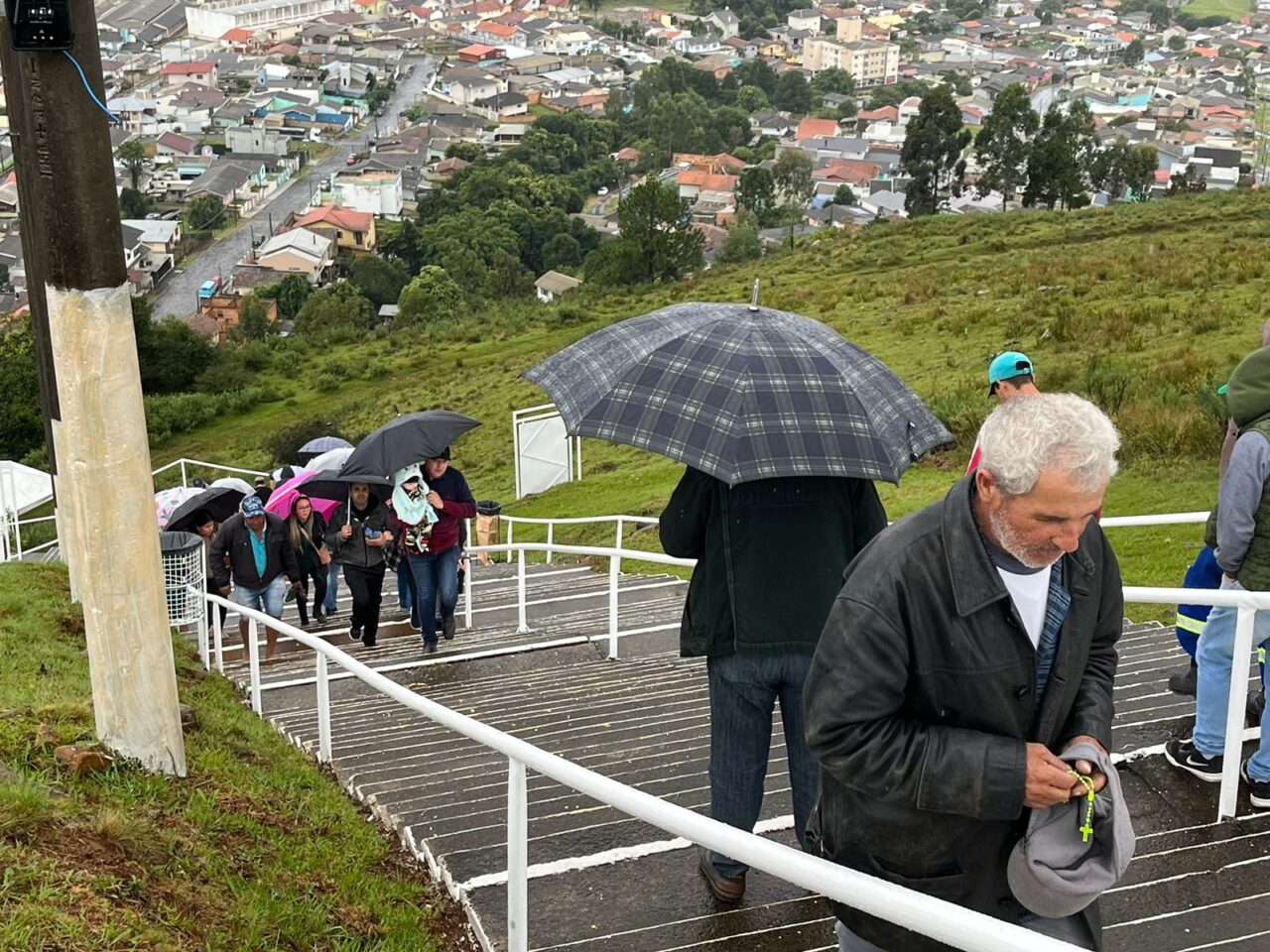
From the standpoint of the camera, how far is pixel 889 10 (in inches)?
6885

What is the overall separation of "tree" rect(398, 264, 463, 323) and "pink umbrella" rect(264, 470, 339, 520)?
3855 centimetres

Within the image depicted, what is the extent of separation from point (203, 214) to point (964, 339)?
263 feet

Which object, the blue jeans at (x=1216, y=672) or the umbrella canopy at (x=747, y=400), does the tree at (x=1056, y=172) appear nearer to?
the blue jeans at (x=1216, y=672)

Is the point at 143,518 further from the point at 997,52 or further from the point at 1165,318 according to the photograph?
the point at 997,52

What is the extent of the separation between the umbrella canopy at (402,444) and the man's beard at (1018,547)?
6.18m

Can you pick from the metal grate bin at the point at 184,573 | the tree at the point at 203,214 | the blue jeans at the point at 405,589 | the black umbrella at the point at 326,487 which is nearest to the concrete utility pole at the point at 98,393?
the metal grate bin at the point at 184,573

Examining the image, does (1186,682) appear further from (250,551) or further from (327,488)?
(327,488)

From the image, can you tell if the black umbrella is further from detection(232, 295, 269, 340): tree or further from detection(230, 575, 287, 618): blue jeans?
detection(232, 295, 269, 340): tree

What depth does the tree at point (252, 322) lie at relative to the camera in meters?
56.3

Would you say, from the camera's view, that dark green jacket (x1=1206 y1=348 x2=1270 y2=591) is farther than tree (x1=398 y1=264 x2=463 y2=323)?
No

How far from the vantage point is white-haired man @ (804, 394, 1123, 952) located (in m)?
2.38

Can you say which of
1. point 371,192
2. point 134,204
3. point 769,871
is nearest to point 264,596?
point 769,871

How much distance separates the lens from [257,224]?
295 ft

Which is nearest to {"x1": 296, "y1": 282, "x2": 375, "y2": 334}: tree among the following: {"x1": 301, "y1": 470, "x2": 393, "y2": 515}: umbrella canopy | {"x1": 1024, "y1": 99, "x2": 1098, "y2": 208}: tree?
{"x1": 1024, "y1": 99, "x2": 1098, "y2": 208}: tree
